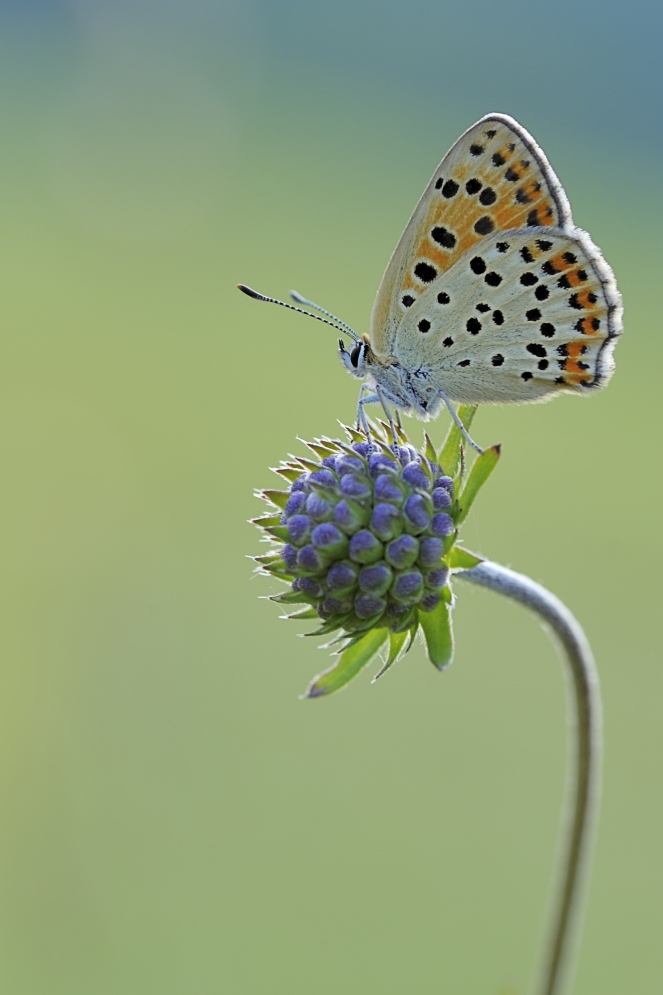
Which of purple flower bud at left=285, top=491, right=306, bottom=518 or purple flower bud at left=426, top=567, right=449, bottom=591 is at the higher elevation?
purple flower bud at left=285, top=491, right=306, bottom=518

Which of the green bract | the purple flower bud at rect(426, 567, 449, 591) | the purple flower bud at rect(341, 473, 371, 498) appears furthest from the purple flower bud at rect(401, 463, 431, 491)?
the purple flower bud at rect(426, 567, 449, 591)

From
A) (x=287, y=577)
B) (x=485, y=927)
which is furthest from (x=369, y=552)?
(x=485, y=927)

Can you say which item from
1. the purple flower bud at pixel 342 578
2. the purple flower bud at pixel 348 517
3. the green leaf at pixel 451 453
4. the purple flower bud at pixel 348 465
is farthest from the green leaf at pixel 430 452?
the purple flower bud at pixel 342 578

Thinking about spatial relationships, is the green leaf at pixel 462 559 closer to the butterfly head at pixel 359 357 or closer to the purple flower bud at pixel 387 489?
the purple flower bud at pixel 387 489

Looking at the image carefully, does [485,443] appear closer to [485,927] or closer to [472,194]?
[485,927]

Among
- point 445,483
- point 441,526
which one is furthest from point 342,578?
point 445,483

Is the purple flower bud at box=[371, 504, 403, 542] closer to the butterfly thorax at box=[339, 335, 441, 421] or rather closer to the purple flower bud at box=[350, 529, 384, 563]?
the purple flower bud at box=[350, 529, 384, 563]
